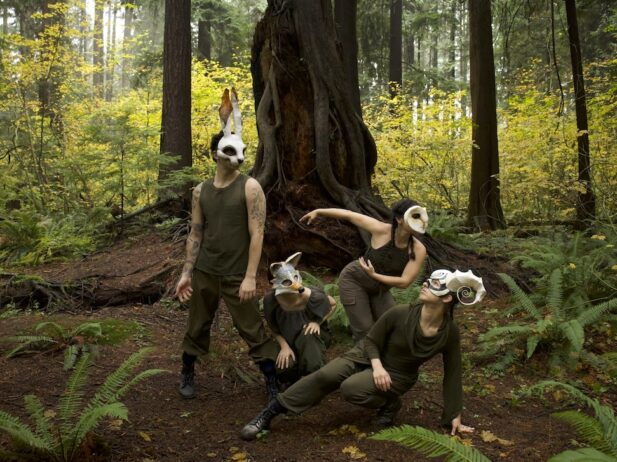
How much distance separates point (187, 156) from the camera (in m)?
11.5

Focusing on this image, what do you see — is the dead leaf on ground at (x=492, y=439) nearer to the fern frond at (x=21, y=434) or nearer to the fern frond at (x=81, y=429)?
the fern frond at (x=81, y=429)

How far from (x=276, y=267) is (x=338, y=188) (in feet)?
11.7

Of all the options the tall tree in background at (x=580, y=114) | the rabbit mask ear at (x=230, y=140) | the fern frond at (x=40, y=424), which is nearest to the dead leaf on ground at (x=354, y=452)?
the fern frond at (x=40, y=424)

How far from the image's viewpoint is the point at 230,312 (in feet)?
15.4

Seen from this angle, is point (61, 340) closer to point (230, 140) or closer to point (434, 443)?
point (230, 140)

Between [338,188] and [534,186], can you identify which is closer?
[338,188]

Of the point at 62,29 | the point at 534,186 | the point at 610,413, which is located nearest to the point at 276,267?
the point at 610,413

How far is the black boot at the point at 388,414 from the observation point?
172 inches

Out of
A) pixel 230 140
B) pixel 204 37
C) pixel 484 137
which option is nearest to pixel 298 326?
pixel 230 140

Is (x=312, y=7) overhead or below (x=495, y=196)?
overhead

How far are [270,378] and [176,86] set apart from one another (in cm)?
830

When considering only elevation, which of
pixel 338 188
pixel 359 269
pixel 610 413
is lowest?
pixel 610 413

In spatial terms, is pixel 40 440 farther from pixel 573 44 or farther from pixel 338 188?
pixel 573 44

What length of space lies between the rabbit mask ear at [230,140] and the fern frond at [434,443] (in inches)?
92.3
